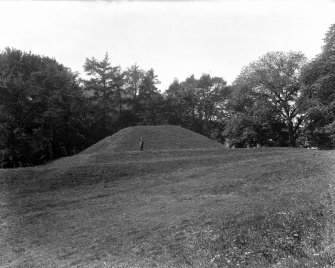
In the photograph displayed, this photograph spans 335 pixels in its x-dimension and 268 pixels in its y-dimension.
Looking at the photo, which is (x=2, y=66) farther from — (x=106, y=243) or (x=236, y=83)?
(x=106, y=243)

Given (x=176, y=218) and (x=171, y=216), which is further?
(x=171, y=216)

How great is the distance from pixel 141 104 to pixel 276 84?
76.4 feet

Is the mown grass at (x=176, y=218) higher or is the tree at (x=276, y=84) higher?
the tree at (x=276, y=84)

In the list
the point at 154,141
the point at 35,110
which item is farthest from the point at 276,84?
the point at 35,110

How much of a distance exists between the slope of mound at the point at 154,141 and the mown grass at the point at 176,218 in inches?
484

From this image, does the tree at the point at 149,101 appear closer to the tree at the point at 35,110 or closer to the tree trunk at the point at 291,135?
the tree at the point at 35,110

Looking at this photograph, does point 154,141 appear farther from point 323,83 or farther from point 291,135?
point 291,135

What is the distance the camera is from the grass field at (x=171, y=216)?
25.9 ft

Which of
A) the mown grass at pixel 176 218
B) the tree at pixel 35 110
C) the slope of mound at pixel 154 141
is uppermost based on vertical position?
the tree at pixel 35 110

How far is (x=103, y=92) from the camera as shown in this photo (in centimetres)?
5312

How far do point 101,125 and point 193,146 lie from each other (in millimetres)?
20244

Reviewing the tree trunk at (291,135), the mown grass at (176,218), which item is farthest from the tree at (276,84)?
the mown grass at (176,218)

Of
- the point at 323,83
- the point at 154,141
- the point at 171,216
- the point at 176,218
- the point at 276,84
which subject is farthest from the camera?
the point at 276,84

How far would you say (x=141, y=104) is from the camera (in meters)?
56.9
